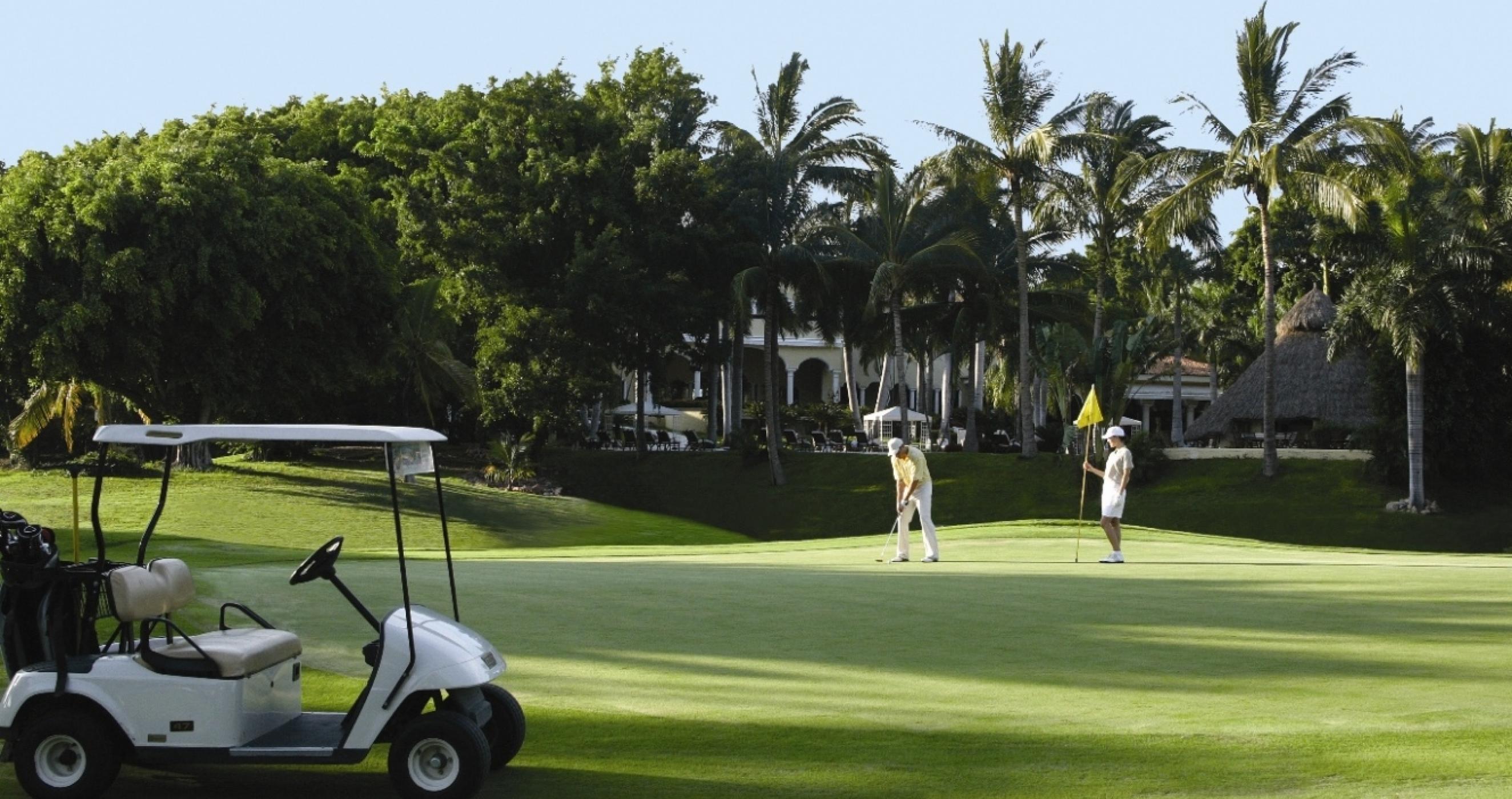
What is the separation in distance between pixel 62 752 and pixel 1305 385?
191ft

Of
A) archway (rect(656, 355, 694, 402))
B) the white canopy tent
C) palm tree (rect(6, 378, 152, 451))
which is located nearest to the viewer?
palm tree (rect(6, 378, 152, 451))


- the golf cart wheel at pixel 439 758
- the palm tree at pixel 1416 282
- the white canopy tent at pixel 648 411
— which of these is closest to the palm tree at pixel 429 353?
the white canopy tent at pixel 648 411

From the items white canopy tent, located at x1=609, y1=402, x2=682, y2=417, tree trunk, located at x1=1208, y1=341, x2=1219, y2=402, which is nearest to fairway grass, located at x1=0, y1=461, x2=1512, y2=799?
white canopy tent, located at x1=609, y1=402, x2=682, y2=417

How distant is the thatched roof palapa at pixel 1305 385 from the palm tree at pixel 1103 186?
5.96 meters

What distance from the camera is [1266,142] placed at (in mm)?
48000

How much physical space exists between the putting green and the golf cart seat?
808mm

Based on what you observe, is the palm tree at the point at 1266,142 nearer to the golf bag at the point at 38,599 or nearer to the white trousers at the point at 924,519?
the white trousers at the point at 924,519

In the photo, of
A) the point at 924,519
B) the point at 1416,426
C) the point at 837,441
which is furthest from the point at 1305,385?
the point at 924,519

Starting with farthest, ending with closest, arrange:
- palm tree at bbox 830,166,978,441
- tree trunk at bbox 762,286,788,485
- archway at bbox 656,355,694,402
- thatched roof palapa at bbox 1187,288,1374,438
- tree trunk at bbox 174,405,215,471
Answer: archway at bbox 656,355,694,402 → thatched roof palapa at bbox 1187,288,1374,438 → tree trunk at bbox 762,286,788,485 → palm tree at bbox 830,166,978,441 → tree trunk at bbox 174,405,215,471

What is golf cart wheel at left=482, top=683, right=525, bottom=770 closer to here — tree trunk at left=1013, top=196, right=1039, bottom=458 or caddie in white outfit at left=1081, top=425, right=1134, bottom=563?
caddie in white outfit at left=1081, top=425, right=1134, bottom=563

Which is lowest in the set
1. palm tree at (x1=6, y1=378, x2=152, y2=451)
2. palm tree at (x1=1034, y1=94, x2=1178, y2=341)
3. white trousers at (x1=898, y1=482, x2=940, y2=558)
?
white trousers at (x1=898, y1=482, x2=940, y2=558)

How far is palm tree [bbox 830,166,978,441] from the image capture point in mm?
57031

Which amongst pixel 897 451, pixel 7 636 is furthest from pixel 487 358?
pixel 7 636

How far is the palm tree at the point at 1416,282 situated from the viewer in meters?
47.0
